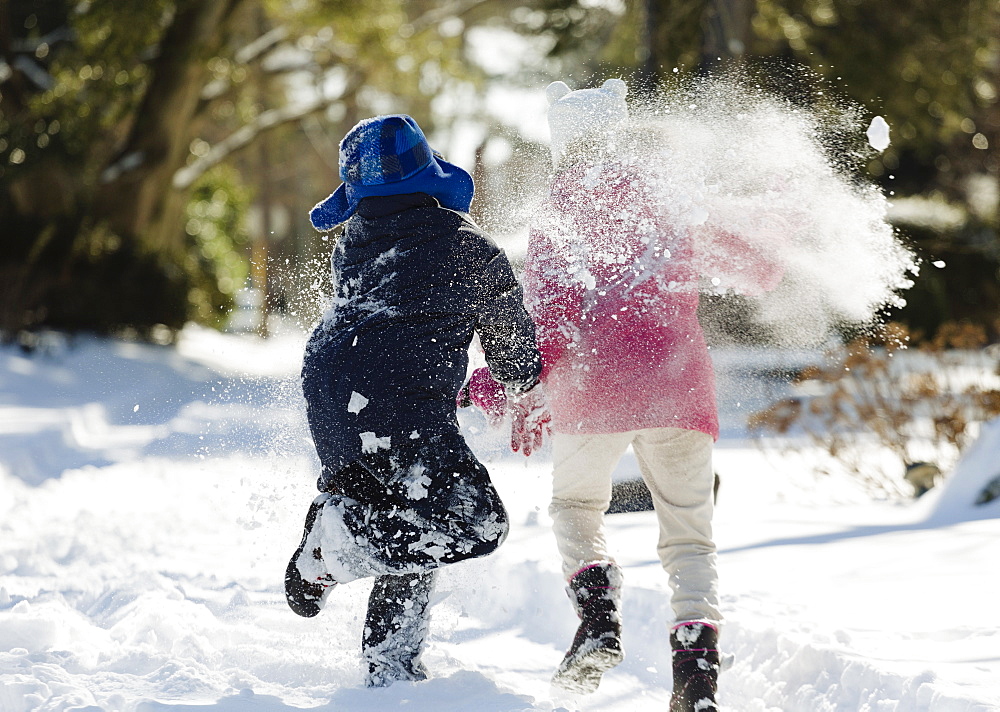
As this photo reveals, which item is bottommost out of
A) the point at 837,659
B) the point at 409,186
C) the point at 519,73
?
the point at 837,659

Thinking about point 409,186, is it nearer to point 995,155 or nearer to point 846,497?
point 846,497

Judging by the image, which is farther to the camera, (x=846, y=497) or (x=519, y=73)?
(x=519, y=73)

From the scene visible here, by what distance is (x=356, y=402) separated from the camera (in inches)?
107

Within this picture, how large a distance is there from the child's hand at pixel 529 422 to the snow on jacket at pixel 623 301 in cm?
13

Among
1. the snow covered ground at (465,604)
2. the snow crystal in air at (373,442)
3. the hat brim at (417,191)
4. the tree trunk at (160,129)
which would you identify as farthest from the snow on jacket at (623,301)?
the tree trunk at (160,129)

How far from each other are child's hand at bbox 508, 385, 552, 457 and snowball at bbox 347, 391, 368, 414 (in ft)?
1.79

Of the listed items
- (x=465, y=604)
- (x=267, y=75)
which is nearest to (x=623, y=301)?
(x=465, y=604)

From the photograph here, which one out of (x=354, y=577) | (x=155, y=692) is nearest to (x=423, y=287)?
(x=354, y=577)

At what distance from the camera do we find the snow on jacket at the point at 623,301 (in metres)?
2.81

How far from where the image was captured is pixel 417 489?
2699 mm

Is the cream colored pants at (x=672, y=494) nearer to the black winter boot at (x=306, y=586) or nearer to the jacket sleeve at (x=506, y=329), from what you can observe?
the jacket sleeve at (x=506, y=329)

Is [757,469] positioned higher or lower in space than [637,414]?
higher

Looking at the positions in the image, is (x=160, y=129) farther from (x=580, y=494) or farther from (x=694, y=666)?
(x=694, y=666)

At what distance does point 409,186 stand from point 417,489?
805 millimetres
